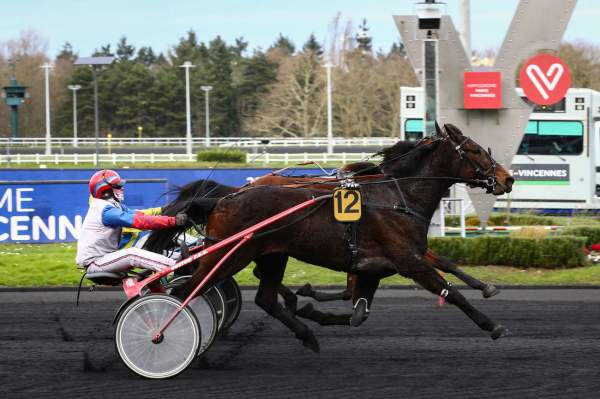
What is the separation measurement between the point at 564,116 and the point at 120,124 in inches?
1746

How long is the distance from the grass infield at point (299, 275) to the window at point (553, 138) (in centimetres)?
1104

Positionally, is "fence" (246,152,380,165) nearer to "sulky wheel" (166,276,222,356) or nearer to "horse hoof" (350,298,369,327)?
"horse hoof" (350,298,369,327)

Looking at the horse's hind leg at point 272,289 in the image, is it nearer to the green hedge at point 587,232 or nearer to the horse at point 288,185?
the horse at point 288,185

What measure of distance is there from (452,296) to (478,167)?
1098 millimetres

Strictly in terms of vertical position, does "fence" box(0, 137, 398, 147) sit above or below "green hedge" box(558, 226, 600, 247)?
above

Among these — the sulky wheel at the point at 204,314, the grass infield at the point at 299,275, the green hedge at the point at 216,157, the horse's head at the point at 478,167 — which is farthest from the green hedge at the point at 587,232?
the green hedge at the point at 216,157

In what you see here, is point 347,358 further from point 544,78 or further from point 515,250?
point 544,78

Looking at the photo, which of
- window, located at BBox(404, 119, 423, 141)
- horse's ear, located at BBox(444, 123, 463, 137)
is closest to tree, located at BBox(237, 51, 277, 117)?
window, located at BBox(404, 119, 423, 141)

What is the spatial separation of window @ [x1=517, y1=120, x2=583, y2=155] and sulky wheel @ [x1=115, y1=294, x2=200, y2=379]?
1792 cm

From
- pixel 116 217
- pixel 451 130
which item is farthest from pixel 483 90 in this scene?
pixel 116 217

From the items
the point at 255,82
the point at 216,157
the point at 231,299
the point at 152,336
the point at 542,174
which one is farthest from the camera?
the point at 255,82

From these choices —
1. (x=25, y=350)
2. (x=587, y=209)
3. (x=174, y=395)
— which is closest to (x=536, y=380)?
(x=174, y=395)

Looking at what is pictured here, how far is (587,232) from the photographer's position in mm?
13555

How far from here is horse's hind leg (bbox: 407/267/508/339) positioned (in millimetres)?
6823
